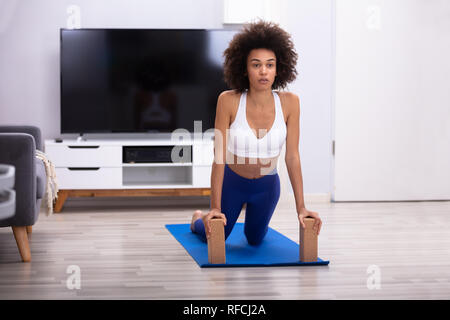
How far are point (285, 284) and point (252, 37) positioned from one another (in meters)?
1.09

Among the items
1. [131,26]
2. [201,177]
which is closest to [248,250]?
[201,177]

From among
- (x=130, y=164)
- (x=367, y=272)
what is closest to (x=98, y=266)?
(x=367, y=272)

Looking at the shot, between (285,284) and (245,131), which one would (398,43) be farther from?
(285,284)

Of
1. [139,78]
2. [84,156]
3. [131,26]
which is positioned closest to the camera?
[84,156]

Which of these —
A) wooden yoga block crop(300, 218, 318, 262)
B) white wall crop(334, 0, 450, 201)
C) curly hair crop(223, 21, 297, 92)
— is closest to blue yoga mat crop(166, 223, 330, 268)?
wooden yoga block crop(300, 218, 318, 262)

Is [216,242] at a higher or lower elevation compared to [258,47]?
lower

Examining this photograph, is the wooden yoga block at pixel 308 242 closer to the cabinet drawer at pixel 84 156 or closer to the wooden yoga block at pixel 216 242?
the wooden yoga block at pixel 216 242

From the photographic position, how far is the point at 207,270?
104 inches

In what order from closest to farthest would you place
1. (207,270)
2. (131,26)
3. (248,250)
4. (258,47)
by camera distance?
1. (207,270)
2. (258,47)
3. (248,250)
4. (131,26)

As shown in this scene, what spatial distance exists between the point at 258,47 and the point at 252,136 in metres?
0.40

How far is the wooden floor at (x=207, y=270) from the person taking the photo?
2305 mm

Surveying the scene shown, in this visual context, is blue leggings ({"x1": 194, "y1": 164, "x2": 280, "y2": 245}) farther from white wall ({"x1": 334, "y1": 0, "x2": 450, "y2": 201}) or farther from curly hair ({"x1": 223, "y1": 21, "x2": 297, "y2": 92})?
white wall ({"x1": 334, "y1": 0, "x2": 450, "y2": 201})

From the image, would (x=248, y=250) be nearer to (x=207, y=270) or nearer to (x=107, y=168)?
(x=207, y=270)

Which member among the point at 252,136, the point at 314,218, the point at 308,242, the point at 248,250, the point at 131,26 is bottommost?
the point at 248,250
